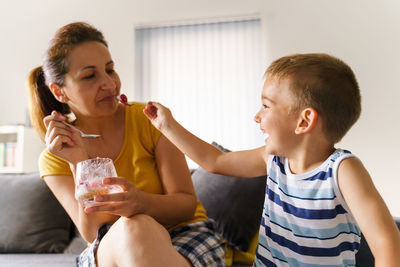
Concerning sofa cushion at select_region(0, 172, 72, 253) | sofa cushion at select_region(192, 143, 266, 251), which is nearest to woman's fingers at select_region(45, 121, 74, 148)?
sofa cushion at select_region(192, 143, 266, 251)

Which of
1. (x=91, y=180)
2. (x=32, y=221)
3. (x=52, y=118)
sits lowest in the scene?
(x=32, y=221)

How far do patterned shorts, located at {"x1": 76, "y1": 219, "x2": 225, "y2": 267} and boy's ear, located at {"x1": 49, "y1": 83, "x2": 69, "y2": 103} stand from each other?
48 cm

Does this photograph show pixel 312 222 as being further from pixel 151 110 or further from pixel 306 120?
pixel 151 110

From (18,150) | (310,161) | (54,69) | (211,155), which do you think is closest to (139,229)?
(211,155)

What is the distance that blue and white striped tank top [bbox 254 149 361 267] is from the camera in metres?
0.95

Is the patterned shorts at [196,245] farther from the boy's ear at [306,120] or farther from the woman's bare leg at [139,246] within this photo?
the boy's ear at [306,120]

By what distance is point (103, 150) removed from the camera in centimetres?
136

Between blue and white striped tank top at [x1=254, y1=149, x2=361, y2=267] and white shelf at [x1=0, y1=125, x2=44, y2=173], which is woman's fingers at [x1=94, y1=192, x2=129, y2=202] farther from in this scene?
white shelf at [x1=0, y1=125, x2=44, y2=173]

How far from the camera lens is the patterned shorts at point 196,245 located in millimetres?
1074

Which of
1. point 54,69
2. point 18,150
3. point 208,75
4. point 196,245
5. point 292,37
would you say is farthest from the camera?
point 208,75

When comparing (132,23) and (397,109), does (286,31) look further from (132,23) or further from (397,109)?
(132,23)

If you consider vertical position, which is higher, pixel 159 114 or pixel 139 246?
pixel 159 114

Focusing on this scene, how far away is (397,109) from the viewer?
3.68m

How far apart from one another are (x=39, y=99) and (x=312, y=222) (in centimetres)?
104
